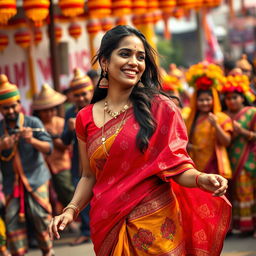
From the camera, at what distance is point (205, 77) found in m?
8.49

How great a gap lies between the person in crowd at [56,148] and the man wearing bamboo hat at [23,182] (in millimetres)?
1390

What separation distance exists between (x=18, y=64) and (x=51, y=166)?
12.6ft

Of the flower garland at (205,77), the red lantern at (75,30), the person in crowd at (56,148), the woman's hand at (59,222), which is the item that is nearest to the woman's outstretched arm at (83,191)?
the woman's hand at (59,222)

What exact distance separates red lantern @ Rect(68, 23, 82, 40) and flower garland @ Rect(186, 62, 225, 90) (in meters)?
5.57

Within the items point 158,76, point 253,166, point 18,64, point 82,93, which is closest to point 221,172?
point 253,166

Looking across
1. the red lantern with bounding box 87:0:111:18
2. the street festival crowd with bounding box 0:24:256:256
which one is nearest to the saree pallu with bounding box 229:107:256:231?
the street festival crowd with bounding box 0:24:256:256

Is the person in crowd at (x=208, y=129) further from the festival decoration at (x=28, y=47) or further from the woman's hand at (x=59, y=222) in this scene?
the festival decoration at (x=28, y=47)

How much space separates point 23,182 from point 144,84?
3.38 m

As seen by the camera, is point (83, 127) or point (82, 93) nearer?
point (83, 127)

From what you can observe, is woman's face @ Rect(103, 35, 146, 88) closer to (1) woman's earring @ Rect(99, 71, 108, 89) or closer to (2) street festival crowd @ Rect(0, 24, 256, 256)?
(1) woman's earring @ Rect(99, 71, 108, 89)

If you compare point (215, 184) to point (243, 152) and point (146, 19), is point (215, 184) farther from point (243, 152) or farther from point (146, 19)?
point (146, 19)

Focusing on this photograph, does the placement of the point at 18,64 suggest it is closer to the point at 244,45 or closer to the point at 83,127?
the point at 83,127

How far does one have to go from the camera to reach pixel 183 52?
4944 centimetres

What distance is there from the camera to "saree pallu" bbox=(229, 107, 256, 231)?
8.62m
